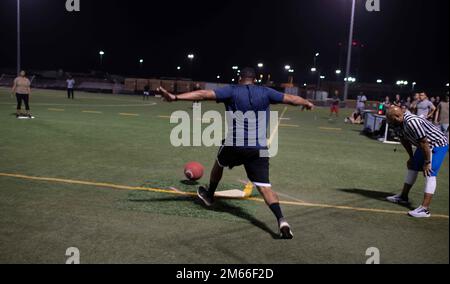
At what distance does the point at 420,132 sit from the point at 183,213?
12.2 feet

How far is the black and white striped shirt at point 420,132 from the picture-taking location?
5879 millimetres

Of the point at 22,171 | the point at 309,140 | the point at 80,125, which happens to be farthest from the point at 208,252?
the point at 80,125

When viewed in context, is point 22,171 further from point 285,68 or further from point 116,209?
point 285,68

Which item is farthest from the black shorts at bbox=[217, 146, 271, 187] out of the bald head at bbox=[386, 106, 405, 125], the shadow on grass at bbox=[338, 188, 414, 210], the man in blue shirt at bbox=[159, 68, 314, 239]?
the shadow on grass at bbox=[338, 188, 414, 210]

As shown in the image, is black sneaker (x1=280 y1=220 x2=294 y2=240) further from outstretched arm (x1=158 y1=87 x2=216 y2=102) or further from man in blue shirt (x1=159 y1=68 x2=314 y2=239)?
outstretched arm (x1=158 y1=87 x2=216 y2=102)

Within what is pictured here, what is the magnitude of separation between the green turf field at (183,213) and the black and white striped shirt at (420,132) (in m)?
1.21

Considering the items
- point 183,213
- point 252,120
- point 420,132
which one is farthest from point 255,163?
point 420,132

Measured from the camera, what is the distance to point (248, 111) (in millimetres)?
5254

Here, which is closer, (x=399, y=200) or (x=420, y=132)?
(x=420, y=132)

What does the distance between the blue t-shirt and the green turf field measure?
121 centimetres

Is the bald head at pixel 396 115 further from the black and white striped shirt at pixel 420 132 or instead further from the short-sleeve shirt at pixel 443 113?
the short-sleeve shirt at pixel 443 113

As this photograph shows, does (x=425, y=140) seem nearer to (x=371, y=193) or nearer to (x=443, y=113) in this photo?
(x=371, y=193)

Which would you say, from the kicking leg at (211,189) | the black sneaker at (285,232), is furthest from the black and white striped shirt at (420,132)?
the kicking leg at (211,189)
